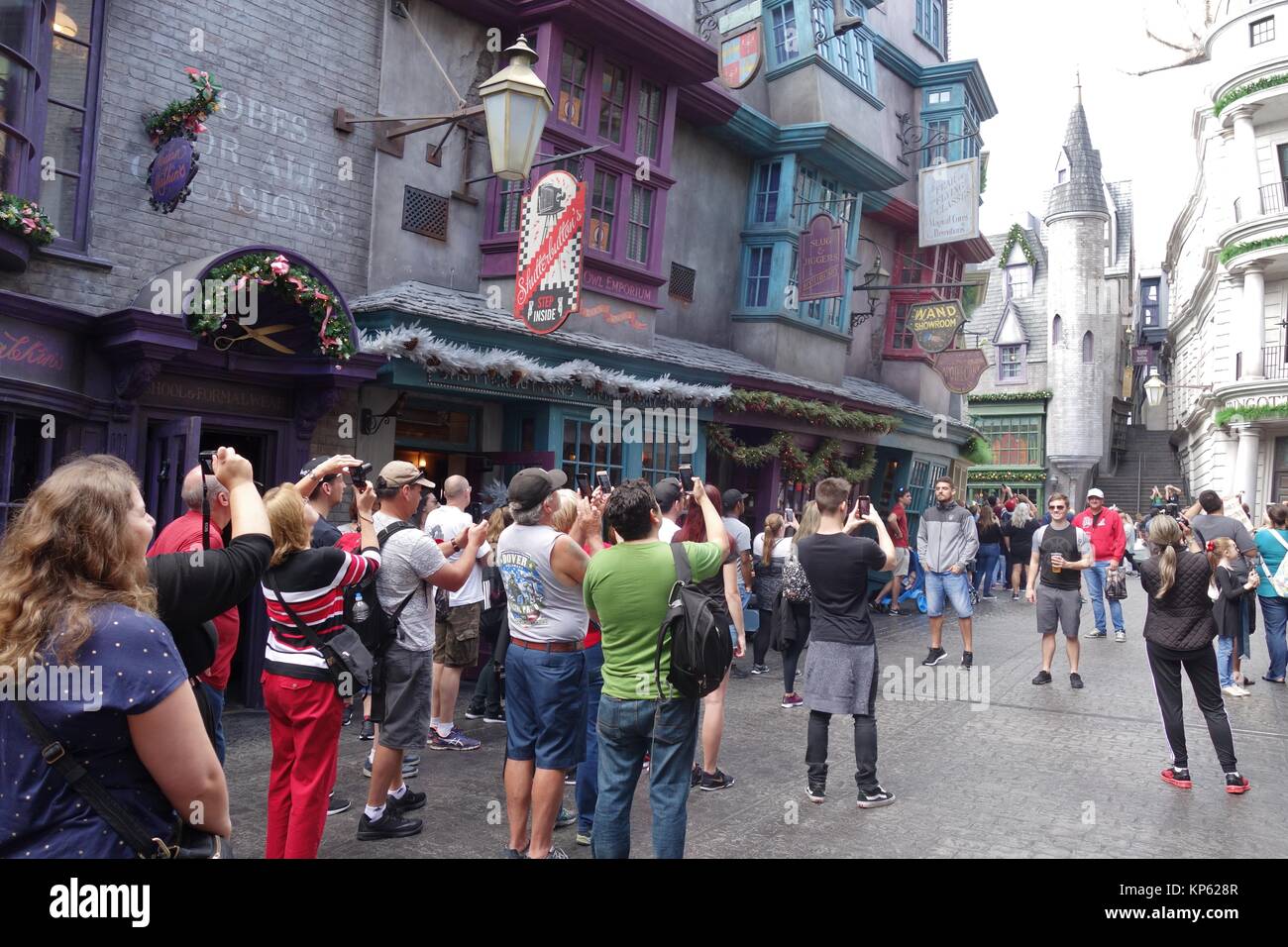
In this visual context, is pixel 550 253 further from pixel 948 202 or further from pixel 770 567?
pixel 948 202

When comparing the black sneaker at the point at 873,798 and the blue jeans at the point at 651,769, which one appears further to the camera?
the black sneaker at the point at 873,798

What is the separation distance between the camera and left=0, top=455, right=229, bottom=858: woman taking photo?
6.85ft

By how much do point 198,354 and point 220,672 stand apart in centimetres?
407

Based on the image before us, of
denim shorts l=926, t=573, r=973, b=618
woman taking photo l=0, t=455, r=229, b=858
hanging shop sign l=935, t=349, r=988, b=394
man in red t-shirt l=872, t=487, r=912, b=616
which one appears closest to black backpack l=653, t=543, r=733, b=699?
woman taking photo l=0, t=455, r=229, b=858

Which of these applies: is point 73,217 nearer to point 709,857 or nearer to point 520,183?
point 520,183

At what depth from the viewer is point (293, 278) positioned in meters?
7.87

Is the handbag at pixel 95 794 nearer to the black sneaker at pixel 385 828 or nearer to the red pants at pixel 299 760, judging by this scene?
the red pants at pixel 299 760

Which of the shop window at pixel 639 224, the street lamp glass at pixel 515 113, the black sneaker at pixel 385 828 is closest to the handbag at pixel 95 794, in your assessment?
the black sneaker at pixel 385 828

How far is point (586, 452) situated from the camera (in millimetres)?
11797

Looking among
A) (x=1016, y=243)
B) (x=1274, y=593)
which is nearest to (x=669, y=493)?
(x=1274, y=593)

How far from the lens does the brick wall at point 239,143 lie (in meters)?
7.86

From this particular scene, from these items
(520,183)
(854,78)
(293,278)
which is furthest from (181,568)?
(854,78)

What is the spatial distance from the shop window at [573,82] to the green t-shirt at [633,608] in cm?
881

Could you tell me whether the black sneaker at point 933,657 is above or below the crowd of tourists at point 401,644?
below
